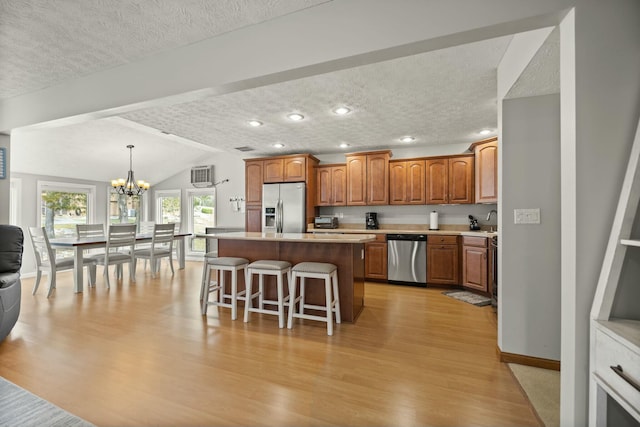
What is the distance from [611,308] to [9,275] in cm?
414

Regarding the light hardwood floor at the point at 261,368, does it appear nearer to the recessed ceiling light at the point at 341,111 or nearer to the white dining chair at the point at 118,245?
the white dining chair at the point at 118,245

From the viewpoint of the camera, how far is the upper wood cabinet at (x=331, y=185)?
17.8 ft

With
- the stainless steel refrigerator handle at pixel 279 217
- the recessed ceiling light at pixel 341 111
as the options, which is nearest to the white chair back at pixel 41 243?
the stainless steel refrigerator handle at pixel 279 217

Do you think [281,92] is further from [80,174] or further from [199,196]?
[80,174]

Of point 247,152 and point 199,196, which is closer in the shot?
point 247,152

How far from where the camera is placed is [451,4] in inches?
57.0

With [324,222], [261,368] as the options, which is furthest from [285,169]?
[261,368]

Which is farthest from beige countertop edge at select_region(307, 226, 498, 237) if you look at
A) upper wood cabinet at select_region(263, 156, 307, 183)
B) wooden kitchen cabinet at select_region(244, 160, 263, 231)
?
wooden kitchen cabinet at select_region(244, 160, 263, 231)

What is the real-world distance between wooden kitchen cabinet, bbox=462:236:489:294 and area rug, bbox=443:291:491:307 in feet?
0.34

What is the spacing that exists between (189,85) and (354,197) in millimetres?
3625

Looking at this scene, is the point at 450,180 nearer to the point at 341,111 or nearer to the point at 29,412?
the point at 341,111

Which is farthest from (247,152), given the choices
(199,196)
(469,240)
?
(469,240)

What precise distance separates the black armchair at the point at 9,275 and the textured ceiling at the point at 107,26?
4.82 feet

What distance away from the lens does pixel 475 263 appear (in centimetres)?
410
